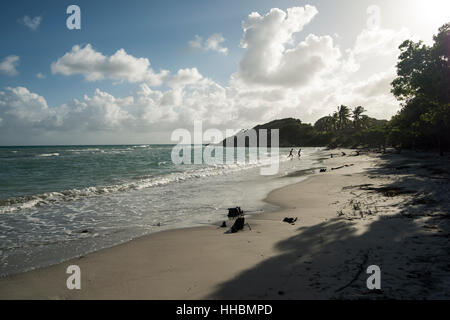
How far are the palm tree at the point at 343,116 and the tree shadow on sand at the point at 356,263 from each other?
12887cm

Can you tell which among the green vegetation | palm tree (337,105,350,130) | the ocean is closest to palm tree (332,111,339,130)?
palm tree (337,105,350,130)

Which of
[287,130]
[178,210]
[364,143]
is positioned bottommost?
[178,210]

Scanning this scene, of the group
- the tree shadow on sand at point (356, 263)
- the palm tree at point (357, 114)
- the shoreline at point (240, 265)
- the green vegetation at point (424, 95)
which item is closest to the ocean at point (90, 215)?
the shoreline at point (240, 265)

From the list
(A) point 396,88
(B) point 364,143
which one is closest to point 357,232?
(A) point 396,88

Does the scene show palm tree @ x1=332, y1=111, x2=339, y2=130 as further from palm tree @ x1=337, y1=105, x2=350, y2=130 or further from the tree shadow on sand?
the tree shadow on sand

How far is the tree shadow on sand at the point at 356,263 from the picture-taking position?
4.14 m

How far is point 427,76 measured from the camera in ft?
69.2

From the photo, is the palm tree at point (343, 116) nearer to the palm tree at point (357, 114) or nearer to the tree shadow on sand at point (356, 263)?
the palm tree at point (357, 114)

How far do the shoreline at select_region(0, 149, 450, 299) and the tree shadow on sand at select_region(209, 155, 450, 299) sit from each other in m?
0.02

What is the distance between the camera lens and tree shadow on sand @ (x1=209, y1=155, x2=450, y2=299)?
414 centimetres

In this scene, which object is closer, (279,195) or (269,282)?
(269,282)
